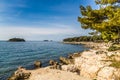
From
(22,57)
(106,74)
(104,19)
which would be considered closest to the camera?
(106,74)

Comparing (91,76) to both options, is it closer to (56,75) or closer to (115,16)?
(56,75)

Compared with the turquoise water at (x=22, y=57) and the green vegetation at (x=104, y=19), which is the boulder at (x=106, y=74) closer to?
the green vegetation at (x=104, y=19)

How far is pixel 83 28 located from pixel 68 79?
16.9 meters

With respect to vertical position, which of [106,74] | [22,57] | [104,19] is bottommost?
[22,57]

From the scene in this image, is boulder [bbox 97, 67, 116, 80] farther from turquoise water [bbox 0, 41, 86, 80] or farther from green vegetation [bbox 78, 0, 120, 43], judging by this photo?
turquoise water [bbox 0, 41, 86, 80]

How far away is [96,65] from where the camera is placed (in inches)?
854

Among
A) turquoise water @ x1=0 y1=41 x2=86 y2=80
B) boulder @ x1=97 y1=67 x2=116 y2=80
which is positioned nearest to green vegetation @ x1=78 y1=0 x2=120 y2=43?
boulder @ x1=97 y1=67 x2=116 y2=80

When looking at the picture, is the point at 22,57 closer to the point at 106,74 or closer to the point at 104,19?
the point at 104,19

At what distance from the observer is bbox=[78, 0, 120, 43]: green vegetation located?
2661 cm

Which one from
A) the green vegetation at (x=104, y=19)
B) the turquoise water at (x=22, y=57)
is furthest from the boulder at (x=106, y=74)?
the turquoise water at (x=22, y=57)

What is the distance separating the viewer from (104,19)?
1239 inches

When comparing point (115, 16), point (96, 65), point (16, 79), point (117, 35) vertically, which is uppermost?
point (115, 16)

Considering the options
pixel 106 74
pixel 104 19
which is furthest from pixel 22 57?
pixel 106 74

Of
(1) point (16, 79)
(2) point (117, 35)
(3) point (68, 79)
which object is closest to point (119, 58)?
(2) point (117, 35)
